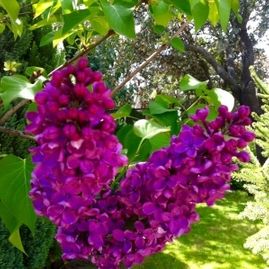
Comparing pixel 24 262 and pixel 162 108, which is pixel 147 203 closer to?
pixel 162 108

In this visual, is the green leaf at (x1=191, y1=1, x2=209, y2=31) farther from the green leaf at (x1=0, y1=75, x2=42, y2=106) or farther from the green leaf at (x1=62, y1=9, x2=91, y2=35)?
the green leaf at (x1=0, y1=75, x2=42, y2=106)

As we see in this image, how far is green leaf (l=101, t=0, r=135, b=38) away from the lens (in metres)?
0.93

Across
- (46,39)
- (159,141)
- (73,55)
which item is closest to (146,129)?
(159,141)

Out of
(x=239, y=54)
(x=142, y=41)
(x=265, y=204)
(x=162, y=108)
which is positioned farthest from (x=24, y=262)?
(x=239, y=54)

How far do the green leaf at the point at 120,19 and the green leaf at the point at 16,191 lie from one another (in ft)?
1.07

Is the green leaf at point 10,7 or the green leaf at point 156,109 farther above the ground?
the green leaf at point 10,7

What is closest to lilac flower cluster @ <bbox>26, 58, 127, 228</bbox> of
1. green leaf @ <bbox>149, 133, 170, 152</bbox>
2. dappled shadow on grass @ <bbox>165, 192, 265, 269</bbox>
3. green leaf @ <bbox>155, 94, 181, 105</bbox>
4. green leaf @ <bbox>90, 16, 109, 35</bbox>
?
green leaf @ <bbox>149, 133, 170, 152</bbox>

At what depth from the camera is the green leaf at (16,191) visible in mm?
903

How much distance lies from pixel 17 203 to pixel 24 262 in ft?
9.41

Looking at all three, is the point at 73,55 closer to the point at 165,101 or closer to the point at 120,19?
the point at 165,101

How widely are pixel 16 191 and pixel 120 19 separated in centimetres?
38

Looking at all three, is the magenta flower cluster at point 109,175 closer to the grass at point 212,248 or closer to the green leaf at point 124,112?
the green leaf at point 124,112

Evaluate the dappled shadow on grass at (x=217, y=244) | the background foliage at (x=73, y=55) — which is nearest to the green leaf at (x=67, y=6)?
the background foliage at (x=73, y=55)

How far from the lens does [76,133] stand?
0.61m
